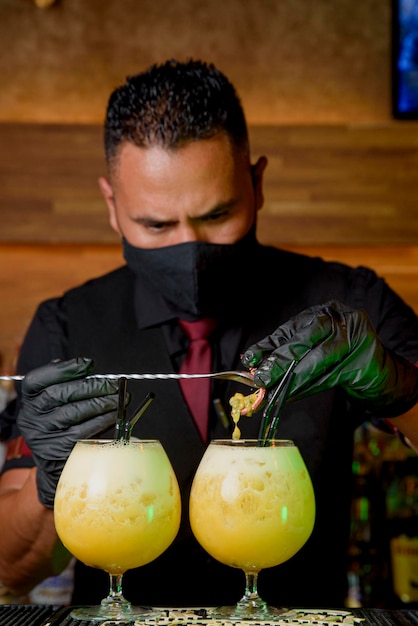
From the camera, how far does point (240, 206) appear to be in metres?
1.97

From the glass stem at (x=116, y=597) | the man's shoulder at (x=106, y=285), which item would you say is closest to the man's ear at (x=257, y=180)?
the man's shoulder at (x=106, y=285)

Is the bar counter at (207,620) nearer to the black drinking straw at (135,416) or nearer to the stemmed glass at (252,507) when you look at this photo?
the stemmed glass at (252,507)

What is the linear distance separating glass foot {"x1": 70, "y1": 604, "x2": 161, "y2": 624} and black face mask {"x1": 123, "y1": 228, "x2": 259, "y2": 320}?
858 millimetres

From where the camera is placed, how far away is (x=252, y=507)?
128 centimetres

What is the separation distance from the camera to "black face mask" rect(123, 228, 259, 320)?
192 centimetres

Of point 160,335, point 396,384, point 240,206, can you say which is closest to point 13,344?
point 160,335

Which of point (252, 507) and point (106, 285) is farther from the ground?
point (106, 285)

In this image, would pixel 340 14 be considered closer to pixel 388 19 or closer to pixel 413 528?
pixel 388 19

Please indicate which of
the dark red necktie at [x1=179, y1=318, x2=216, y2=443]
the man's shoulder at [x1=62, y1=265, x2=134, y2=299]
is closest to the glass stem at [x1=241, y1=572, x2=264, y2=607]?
the dark red necktie at [x1=179, y1=318, x2=216, y2=443]

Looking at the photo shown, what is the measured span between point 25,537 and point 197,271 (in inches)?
26.6

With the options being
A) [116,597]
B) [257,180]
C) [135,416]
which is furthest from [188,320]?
[116,597]

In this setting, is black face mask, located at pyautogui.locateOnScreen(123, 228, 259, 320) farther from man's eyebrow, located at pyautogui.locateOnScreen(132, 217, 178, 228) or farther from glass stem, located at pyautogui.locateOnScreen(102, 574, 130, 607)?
glass stem, located at pyautogui.locateOnScreen(102, 574, 130, 607)

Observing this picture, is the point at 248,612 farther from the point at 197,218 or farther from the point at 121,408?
the point at 197,218

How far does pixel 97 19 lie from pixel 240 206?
190cm
